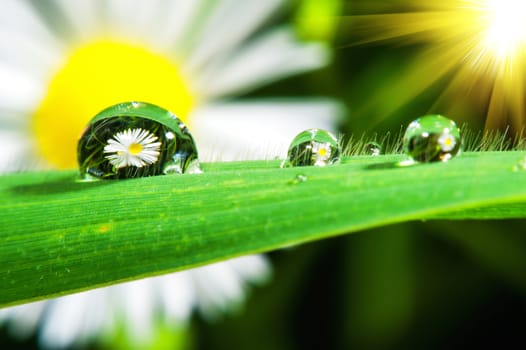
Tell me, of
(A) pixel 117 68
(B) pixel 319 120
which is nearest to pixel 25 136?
(A) pixel 117 68

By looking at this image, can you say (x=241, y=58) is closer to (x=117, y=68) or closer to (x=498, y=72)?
(x=117, y=68)

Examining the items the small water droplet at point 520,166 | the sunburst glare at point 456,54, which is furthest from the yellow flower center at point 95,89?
the small water droplet at point 520,166

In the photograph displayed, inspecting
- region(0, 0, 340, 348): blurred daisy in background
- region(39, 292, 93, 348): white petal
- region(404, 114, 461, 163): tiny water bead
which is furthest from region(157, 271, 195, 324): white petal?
region(404, 114, 461, 163): tiny water bead

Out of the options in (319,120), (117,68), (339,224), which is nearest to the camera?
(339,224)

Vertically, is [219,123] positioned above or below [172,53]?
below

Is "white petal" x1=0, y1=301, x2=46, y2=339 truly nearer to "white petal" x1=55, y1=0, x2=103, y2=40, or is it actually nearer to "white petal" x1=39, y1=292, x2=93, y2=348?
"white petal" x1=39, y1=292, x2=93, y2=348

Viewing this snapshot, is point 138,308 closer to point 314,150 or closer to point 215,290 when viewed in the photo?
point 215,290
